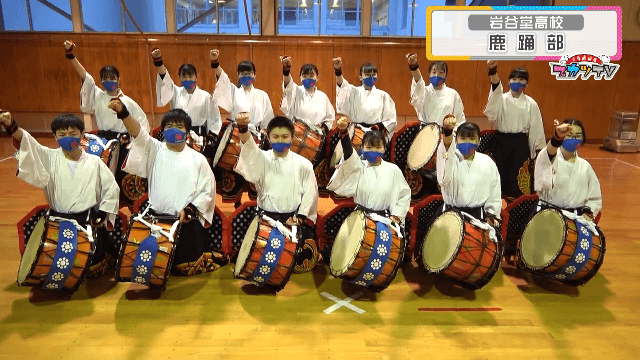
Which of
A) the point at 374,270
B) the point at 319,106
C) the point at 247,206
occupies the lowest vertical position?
the point at 374,270

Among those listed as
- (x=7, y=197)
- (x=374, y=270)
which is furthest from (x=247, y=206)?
(x=7, y=197)

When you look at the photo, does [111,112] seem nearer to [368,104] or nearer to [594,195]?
[368,104]

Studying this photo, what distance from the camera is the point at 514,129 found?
17.2 ft

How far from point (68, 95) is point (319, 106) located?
6881 mm

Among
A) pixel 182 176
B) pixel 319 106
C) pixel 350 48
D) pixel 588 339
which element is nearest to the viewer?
pixel 588 339

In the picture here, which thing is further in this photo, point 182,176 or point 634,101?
point 634,101

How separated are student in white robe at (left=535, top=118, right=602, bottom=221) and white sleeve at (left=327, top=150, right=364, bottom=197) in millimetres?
1477

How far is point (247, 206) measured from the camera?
13.1 ft

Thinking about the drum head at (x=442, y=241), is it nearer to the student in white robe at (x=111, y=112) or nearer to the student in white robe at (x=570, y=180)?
the student in white robe at (x=570, y=180)

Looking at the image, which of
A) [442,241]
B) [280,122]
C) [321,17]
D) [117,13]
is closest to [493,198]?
[442,241]

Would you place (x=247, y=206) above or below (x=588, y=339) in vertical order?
above

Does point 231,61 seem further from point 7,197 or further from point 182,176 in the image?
point 182,176

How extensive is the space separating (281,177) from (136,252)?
1.22m

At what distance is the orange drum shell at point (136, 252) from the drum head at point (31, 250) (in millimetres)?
565
